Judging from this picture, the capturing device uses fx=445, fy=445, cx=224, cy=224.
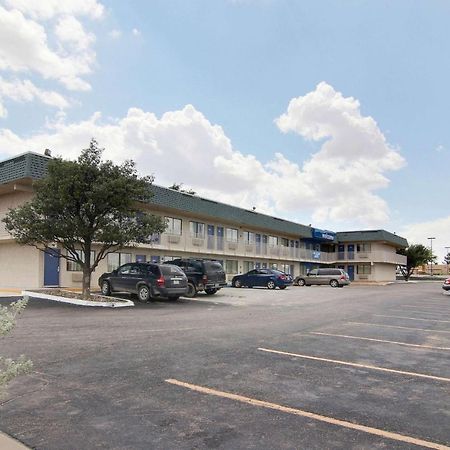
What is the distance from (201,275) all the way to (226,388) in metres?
17.3

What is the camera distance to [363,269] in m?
60.1

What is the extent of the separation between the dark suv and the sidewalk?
14.7m

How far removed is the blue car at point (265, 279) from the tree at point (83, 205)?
16029 millimetres

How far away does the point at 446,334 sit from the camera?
11555mm

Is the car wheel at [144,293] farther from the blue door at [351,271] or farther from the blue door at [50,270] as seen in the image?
the blue door at [351,271]

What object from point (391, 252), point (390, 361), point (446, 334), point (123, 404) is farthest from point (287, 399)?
point (391, 252)

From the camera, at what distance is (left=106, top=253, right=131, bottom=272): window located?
2867cm

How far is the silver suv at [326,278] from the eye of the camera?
1630 inches

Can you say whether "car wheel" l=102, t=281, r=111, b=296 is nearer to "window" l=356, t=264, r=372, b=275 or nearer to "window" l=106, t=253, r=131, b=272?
"window" l=106, t=253, r=131, b=272

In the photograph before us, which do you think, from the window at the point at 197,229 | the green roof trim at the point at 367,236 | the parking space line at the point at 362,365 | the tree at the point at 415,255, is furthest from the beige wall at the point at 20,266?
the tree at the point at 415,255

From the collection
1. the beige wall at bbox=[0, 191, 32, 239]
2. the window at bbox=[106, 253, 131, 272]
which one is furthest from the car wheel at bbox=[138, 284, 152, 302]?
the window at bbox=[106, 253, 131, 272]

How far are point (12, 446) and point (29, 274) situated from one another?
72.5ft

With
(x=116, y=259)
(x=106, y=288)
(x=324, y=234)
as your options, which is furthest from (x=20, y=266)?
(x=324, y=234)

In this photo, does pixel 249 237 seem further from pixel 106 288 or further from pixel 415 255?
pixel 415 255
